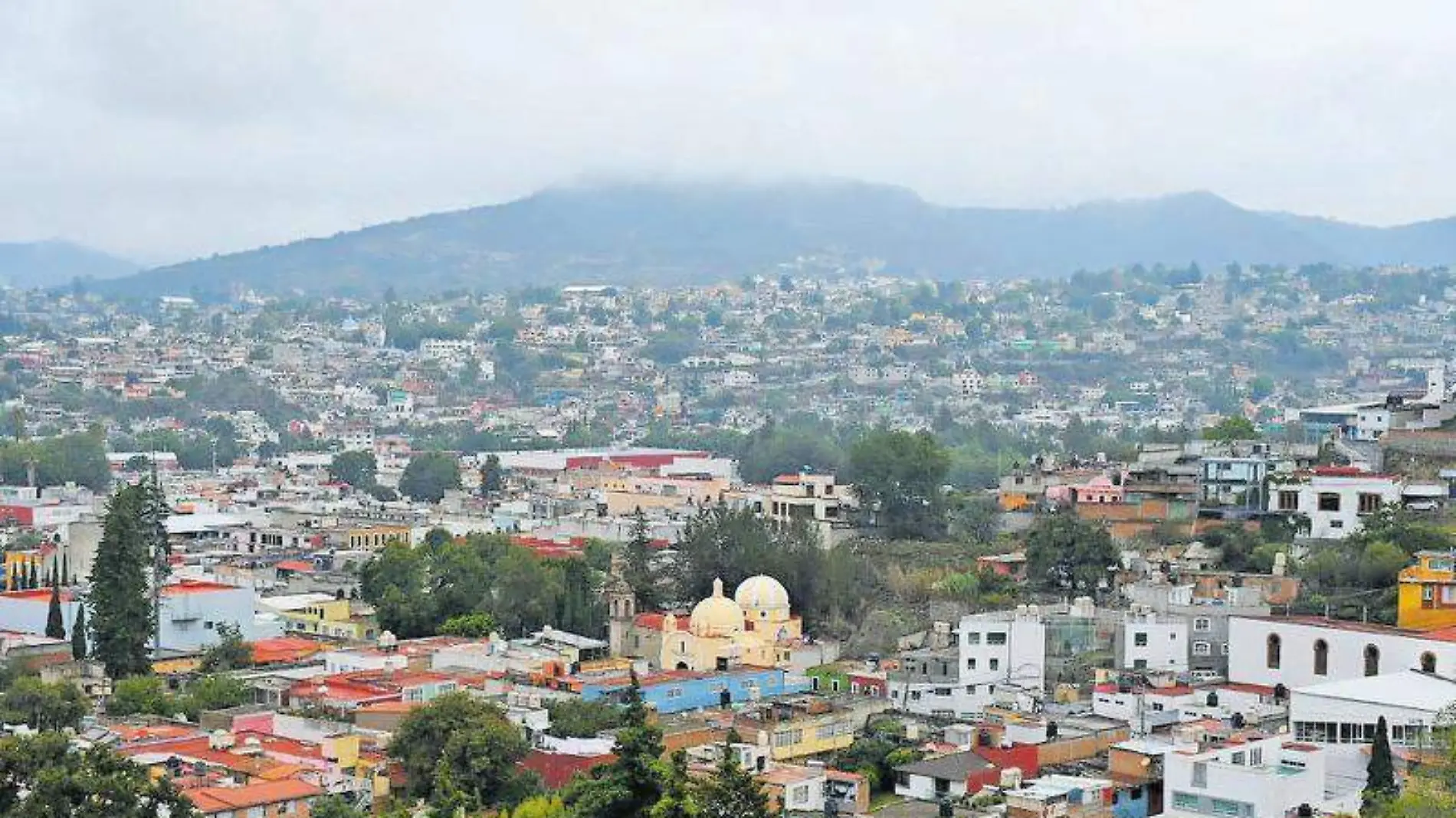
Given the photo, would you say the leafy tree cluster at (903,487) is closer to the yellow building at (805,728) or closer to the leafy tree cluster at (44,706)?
the yellow building at (805,728)

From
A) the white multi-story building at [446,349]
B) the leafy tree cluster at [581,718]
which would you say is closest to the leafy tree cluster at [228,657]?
the leafy tree cluster at [581,718]

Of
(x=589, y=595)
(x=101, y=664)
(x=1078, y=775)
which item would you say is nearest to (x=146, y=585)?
(x=101, y=664)

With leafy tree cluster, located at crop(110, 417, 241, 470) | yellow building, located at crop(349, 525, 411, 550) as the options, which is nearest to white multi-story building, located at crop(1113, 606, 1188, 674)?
yellow building, located at crop(349, 525, 411, 550)

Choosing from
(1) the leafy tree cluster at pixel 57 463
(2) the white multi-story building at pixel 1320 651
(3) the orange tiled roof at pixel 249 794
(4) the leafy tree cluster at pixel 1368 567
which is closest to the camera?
(3) the orange tiled roof at pixel 249 794

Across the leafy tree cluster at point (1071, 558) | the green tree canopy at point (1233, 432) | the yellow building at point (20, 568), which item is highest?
the green tree canopy at point (1233, 432)

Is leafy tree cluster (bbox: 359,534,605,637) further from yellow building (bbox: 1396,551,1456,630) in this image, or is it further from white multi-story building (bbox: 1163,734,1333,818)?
white multi-story building (bbox: 1163,734,1333,818)

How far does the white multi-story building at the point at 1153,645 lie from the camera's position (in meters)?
29.0

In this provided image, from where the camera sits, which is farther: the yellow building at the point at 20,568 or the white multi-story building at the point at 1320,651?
the yellow building at the point at 20,568

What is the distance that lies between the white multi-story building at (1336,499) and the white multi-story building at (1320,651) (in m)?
5.01

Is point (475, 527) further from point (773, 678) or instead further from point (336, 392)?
point (336, 392)

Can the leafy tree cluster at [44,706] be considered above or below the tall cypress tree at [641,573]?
below

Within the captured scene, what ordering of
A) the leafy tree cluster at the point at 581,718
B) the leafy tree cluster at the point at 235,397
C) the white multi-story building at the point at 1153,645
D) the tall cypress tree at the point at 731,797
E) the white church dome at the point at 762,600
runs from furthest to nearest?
the leafy tree cluster at the point at 235,397 < the white church dome at the point at 762,600 < the white multi-story building at the point at 1153,645 < the leafy tree cluster at the point at 581,718 < the tall cypress tree at the point at 731,797

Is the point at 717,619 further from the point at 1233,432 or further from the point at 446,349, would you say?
the point at 446,349

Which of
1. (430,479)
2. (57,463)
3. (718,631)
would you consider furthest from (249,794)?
(57,463)
